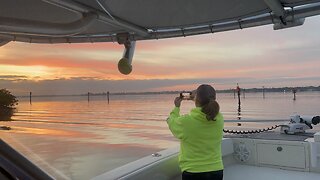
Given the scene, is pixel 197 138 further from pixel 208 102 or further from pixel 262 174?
pixel 262 174

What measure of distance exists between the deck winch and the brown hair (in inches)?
108

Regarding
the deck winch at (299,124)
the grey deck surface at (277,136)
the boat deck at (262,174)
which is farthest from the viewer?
the deck winch at (299,124)

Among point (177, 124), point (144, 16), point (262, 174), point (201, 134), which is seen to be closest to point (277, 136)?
point (262, 174)

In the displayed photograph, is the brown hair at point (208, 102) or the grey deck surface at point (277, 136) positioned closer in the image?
the brown hair at point (208, 102)

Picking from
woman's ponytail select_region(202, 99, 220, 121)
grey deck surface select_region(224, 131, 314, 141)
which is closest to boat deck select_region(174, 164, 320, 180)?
grey deck surface select_region(224, 131, 314, 141)

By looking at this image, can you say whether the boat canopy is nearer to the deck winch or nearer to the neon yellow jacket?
the neon yellow jacket

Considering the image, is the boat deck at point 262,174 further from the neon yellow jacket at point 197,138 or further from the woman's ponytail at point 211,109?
the woman's ponytail at point 211,109

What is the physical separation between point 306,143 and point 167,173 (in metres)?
1.85

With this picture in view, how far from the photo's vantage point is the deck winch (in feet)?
17.0

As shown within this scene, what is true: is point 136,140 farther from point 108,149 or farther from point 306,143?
point 306,143

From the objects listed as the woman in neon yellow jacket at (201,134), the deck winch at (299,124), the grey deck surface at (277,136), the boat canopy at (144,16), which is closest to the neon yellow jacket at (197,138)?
the woman in neon yellow jacket at (201,134)

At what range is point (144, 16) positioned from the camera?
11.9 feet

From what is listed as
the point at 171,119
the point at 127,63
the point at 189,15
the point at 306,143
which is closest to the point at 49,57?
the point at 127,63

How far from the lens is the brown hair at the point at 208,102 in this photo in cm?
289
